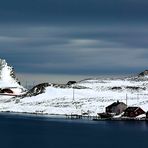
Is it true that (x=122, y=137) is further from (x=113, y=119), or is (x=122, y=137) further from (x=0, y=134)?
(x=113, y=119)

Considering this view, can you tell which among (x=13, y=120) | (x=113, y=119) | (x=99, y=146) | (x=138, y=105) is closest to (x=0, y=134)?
(x=99, y=146)

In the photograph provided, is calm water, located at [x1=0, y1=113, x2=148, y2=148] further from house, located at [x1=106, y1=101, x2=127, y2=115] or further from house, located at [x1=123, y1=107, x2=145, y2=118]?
house, located at [x1=106, y1=101, x2=127, y2=115]

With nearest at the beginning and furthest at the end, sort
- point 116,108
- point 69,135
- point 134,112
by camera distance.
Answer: point 69,135 < point 134,112 < point 116,108

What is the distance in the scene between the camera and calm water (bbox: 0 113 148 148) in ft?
367

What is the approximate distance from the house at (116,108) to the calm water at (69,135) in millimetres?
20377

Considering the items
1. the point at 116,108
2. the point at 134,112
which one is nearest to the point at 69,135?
the point at 134,112

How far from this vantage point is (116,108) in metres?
187

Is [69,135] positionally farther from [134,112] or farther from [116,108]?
[116,108]

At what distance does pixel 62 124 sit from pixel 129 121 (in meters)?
24.6

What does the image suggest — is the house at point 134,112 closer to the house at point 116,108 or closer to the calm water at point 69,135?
the house at point 116,108

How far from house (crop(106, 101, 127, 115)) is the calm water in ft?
66.9

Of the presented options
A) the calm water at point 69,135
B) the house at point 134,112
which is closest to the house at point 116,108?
the house at point 134,112

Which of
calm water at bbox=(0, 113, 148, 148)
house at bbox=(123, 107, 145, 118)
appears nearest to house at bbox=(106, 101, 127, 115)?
house at bbox=(123, 107, 145, 118)

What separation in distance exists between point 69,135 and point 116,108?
5974cm
